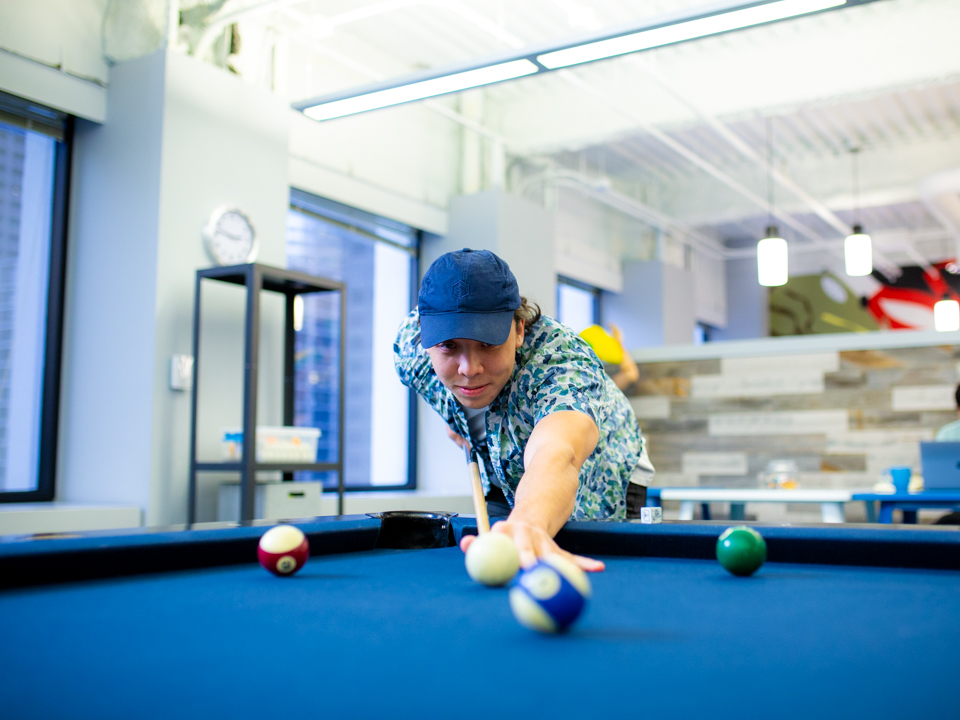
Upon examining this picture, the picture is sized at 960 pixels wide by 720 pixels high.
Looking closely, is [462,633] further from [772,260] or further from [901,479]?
[772,260]

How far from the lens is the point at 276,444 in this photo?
4.07 m

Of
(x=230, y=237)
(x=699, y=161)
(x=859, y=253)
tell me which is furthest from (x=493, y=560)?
(x=699, y=161)

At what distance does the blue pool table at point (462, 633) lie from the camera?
704mm

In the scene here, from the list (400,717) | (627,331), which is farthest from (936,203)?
(400,717)

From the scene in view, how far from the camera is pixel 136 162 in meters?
4.02

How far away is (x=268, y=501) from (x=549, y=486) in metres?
2.68

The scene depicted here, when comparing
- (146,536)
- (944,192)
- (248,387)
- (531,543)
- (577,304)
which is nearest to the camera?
(531,543)

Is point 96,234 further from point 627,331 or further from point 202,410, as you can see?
point 627,331

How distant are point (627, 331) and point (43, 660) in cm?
797

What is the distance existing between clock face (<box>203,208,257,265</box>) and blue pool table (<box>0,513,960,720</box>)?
2.78 metres

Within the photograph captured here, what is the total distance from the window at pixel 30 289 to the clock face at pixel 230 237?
2.22ft

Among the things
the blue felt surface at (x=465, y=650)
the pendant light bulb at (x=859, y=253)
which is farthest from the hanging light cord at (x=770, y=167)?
the blue felt surface at (x=465, y=650)

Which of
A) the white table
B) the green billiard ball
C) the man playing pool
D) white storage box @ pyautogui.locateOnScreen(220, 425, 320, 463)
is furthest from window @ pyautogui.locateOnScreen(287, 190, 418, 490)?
the green billiard ball

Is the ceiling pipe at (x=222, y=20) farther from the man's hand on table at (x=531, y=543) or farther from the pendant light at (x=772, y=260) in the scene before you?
the man's hand on table at (x=531, y=543)
